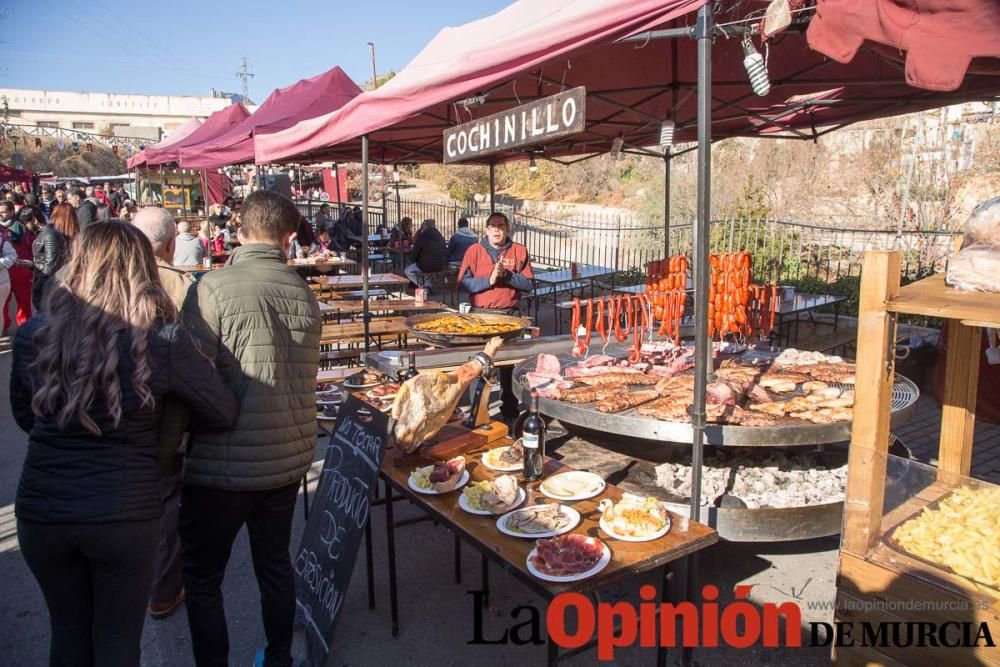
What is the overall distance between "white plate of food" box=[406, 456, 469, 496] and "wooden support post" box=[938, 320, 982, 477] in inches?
84.8

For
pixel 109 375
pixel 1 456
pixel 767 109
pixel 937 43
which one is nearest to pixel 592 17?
pixel 937 43

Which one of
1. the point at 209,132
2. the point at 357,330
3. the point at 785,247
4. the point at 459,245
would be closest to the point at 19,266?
the point at 209,132

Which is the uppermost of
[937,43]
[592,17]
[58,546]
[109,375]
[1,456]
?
[592,17]

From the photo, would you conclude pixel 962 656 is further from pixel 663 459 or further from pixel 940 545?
pixel 663 459

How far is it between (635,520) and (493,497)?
0.61 m

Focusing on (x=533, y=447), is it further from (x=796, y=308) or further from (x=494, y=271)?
(x=796, y=308)

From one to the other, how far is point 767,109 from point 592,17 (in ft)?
13.8

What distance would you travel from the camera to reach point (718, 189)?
60.4 ft

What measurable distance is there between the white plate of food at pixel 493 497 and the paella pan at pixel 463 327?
193cm

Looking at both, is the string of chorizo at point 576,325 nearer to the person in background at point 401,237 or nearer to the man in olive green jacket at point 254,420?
the man in olive green jacket at point 254,420

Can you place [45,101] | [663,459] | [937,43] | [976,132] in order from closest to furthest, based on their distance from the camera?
[937,43]
[663,459]
[976,132]
[45,101]

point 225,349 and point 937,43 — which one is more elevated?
point 937,43

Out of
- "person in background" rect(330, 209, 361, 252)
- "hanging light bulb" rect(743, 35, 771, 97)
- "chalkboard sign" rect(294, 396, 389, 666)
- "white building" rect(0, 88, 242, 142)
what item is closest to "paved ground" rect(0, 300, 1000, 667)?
"chalkboard sign" rect(294, 396, 389, 666)

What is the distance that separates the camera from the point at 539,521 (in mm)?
2701
